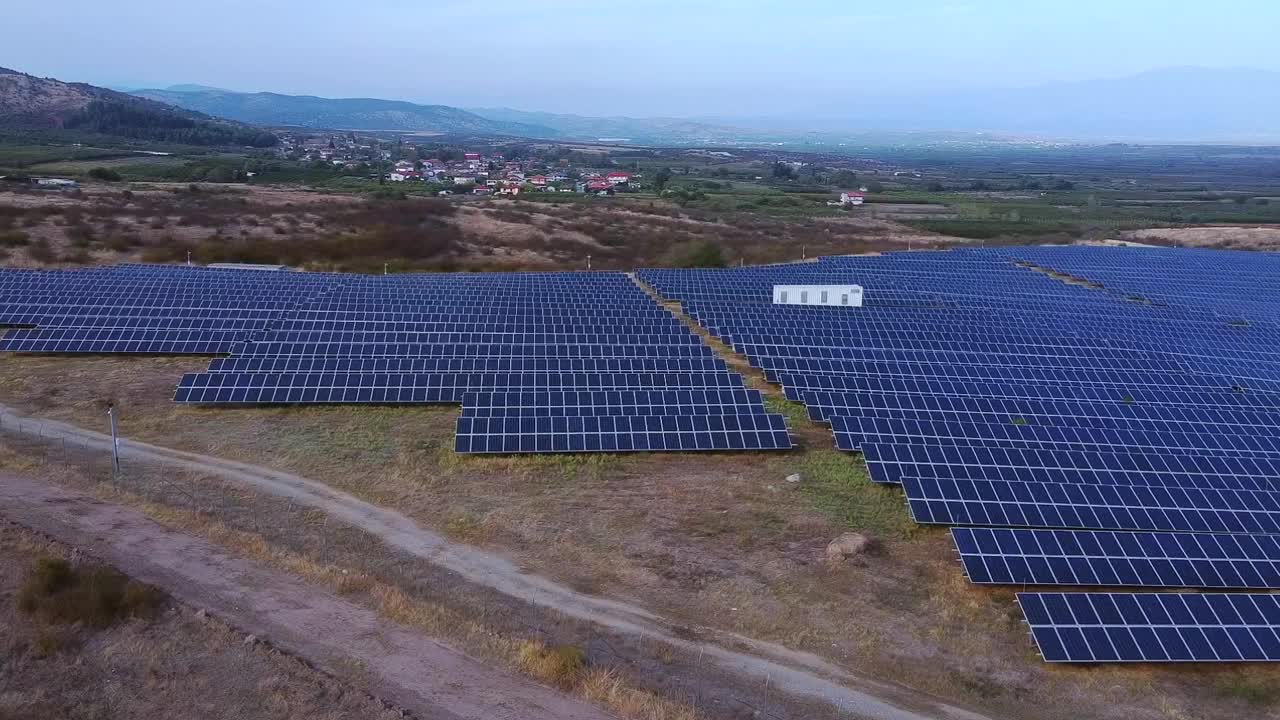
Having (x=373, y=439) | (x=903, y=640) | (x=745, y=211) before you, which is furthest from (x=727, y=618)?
(x=745, y=211)

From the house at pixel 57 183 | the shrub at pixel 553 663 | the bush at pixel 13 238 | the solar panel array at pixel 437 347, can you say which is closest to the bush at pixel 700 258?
the solar panel array at pixel 437 347

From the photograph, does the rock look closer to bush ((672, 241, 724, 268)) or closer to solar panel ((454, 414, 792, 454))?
solar panel ((454, 414, 792, 454))

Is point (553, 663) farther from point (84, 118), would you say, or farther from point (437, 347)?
point (84, 118)

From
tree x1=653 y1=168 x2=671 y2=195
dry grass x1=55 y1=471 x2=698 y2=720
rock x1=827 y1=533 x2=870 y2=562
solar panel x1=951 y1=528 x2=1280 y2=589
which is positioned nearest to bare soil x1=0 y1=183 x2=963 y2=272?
tree x1=653 y1=168 x2=671 y2=195

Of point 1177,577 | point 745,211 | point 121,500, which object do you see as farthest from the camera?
point 745,211

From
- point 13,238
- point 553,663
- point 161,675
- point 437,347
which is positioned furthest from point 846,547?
point 13,238

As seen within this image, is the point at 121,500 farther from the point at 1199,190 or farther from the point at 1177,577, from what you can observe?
the point at 1199,190
